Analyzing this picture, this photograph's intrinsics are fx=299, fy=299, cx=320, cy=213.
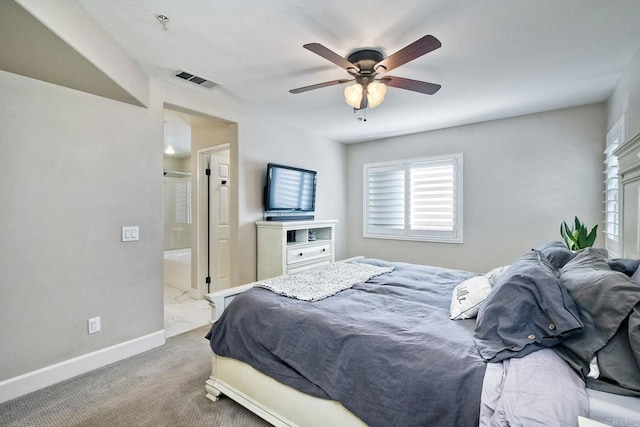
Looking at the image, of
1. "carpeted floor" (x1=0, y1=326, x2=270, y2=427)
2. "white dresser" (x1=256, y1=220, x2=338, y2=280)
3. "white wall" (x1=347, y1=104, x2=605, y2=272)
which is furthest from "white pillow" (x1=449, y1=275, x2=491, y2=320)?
"white wall" (x1=347, y1=104, x2=605, y2=272)

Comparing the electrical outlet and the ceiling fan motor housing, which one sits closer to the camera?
the ceiling fan motor housing

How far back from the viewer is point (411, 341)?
1.33m

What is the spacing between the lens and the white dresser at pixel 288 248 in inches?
139

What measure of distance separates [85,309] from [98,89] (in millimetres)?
1771

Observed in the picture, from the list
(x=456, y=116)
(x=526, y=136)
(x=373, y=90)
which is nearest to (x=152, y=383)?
(x=373, y=90)

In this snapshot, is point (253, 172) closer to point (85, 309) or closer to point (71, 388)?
point (85, 309)

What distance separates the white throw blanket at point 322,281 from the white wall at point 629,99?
7.24ft

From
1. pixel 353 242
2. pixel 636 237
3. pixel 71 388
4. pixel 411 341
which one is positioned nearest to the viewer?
pixel 411 341

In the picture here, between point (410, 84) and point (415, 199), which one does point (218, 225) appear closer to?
point (415, 199)

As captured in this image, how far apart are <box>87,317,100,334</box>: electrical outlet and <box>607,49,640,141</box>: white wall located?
444cm

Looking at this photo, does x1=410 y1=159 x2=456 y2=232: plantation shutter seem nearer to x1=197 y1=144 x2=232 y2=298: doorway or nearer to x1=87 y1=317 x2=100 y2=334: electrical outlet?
x1=197 y1=144 x2=232 y2=298: doorway

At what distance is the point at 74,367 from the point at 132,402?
0.75m

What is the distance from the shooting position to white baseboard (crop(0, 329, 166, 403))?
2.06 m

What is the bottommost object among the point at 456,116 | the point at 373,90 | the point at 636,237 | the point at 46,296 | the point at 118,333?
the point at 118,333
